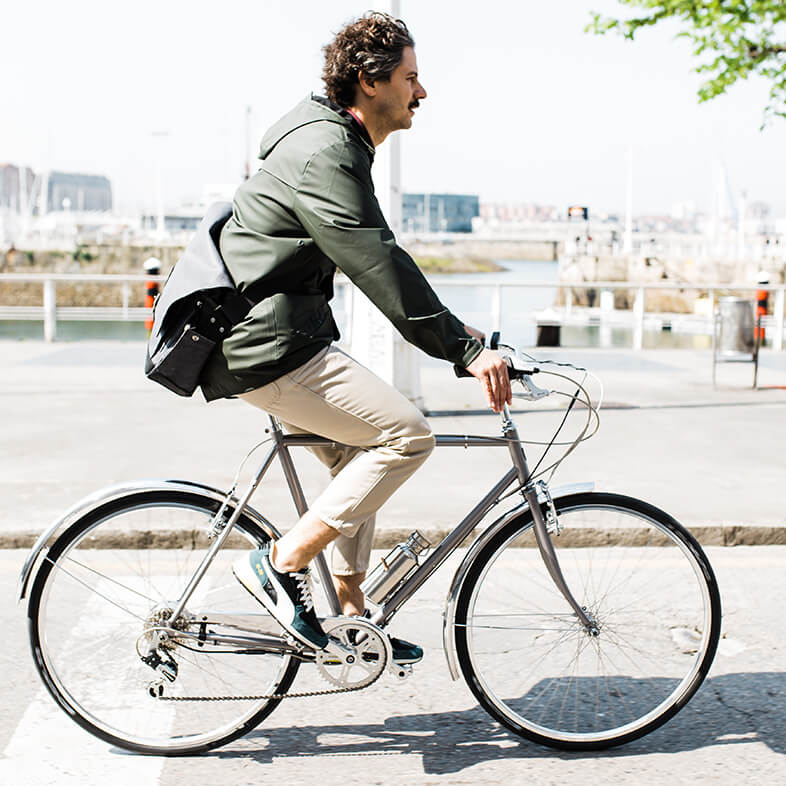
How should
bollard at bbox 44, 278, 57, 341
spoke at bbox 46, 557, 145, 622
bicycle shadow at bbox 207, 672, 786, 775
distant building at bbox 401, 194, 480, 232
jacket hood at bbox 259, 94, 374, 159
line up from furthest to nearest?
1. distant building at bbox 401, 194, 480, 232
2. bollard at bbox 44, 278, 57, 341
3. bicycle shadow at bbox 207, 672, 786, 775
4. spoke at bbox 46, 557, 145, 622
5. jacket hood at bbox 259, 94, 374, 159

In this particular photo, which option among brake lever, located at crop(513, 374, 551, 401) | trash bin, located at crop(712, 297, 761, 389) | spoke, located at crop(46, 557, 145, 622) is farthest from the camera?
trash bin, located at crop(712, 297, 761, 389)

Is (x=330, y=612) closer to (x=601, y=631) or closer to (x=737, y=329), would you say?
(x=601, y=631)

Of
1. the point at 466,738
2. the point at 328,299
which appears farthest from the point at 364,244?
the point at 466,738

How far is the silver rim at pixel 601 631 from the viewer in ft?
10.4

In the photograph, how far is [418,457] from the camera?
295cm

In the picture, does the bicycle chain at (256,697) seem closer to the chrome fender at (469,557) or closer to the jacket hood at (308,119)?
the chrome fender at (469,557)

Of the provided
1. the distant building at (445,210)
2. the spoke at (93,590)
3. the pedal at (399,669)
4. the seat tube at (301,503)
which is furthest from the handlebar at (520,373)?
the distant building at (445,210)

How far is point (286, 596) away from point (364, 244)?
93cm

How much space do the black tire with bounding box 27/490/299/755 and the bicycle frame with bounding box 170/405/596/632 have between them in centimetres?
4

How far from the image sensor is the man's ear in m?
2.86

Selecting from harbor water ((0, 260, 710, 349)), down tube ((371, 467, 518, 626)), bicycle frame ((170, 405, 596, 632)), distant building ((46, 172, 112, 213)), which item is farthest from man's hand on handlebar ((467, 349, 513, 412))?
distant building ((46, 172, 112, 213))

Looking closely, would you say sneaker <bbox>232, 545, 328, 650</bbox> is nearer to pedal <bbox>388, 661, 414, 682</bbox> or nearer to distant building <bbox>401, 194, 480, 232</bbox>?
pedal <bbox>388, 661, 414, 682</bbox>

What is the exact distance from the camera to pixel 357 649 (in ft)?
9.93

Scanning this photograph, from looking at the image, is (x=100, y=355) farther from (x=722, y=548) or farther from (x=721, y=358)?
(x=722, y=548)
